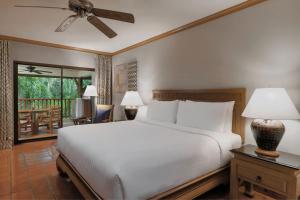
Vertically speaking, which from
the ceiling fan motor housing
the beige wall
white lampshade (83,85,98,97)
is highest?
the ceiling fan motor housing

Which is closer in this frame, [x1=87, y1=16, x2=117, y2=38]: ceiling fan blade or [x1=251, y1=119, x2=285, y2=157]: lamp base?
[x1=251, y1=119, x2=285, y2=157]: lamp base

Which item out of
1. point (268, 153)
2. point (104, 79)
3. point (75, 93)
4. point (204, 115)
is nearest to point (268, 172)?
point (268, 153)

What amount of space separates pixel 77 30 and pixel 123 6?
1.34 meters

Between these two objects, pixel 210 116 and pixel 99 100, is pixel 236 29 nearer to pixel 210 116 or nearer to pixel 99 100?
pixel 210 116

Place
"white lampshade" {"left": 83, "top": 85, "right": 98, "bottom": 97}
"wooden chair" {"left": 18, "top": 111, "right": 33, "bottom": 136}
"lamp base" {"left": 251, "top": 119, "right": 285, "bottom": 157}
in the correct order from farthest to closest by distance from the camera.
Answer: "white lampshade" {"left": 83, "top": 85, "right": 98, "bottom": 97} < "wooden chair" {"left": 18, "top": 111, "right": 33, "bottom": 136} < "lamp base" {"left": 251, "top": 119, "right": 285, "bottom": 157}

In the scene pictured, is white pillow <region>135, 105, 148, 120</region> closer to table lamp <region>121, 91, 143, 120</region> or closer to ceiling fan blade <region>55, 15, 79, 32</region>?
table lamp <region>121, 91, 143, 120</region>

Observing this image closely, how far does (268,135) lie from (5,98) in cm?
467

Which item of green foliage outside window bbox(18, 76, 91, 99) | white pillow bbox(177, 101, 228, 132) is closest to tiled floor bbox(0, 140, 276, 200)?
white pillow bbox(177, 101, 228, 132)

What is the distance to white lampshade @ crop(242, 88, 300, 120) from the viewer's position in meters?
1.71

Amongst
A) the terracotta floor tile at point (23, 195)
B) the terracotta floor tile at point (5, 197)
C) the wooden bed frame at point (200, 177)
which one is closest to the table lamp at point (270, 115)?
the wooden bed frame at point (200, 177)

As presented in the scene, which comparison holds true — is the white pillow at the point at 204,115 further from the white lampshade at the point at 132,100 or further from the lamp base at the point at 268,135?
the white lampshade at the point at 132,100

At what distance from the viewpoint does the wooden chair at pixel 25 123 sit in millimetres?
4411

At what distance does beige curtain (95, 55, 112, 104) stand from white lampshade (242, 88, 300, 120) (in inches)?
164

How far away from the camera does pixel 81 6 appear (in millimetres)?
2002
